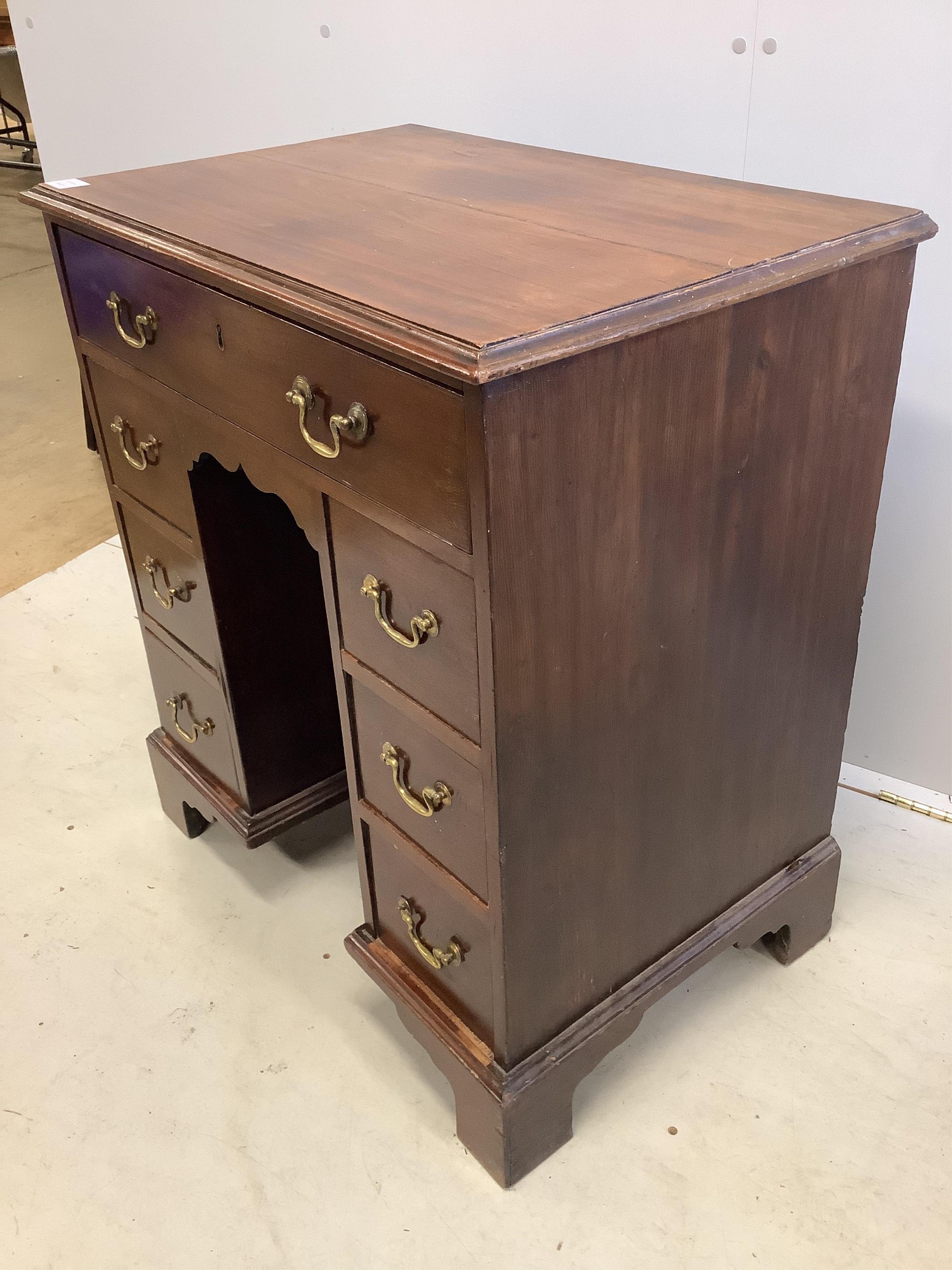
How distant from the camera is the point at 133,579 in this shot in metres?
1.53

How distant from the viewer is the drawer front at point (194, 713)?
1.47 metres

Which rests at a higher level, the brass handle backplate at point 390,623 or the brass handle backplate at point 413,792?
the brass handle backplate at point 390,623

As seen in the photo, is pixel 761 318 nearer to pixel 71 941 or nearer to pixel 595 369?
pixel 595 369

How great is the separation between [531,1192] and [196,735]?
2.46 ft

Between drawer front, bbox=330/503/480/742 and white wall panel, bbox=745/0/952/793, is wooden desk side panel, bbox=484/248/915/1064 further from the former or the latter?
white wall panel, bbox=745/0/952/793

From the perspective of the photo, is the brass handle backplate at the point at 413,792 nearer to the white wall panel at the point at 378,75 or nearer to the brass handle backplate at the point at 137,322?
the brass handle backplate at the point at 137,322

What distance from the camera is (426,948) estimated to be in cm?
118

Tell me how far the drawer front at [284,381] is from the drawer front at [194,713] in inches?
17.3

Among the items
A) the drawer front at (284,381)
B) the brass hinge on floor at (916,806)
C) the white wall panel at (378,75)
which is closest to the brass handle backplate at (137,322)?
the drawer front at (284,381)

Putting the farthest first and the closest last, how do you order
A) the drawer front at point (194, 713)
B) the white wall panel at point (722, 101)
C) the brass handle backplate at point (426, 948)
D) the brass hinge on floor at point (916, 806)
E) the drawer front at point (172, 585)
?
1. the brass hinge on floor at point (916, 806)
2. the drawer front at point (194, 713)
3. the drawer front at point (172, 585)
4. the white wall panel at point (722, 101)
5. the brass handle backplate at point (426, 948)

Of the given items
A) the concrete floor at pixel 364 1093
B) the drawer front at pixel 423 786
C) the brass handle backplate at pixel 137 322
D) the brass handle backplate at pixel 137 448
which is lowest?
the concrete floor at pixel 364 1093

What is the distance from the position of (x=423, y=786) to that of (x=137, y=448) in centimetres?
60

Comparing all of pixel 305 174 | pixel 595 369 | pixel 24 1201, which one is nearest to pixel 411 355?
pixel 595 369

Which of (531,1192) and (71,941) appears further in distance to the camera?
(71,941)
